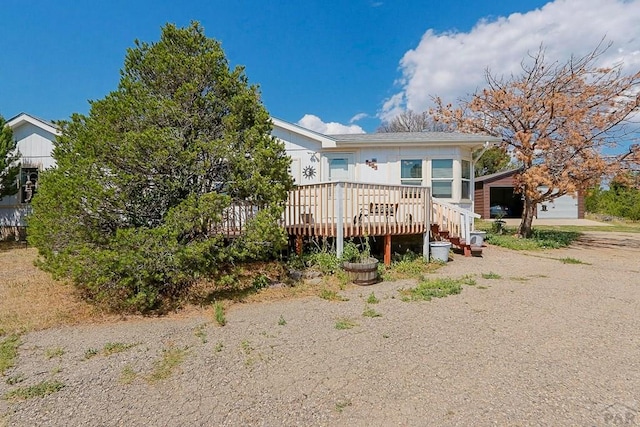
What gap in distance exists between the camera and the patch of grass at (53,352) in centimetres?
331

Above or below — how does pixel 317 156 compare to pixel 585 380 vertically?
above

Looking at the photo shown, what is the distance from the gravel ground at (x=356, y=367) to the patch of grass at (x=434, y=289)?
27 cm

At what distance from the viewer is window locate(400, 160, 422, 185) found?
11094 millimetres

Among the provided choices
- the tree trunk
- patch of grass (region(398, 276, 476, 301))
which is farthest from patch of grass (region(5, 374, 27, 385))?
the tree trunk

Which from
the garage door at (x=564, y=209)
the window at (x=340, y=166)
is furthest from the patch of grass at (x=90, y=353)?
the garage door at (x=564, y=209)

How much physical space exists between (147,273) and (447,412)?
146 inches

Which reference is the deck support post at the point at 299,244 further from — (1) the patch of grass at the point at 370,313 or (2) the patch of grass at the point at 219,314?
(1) the patch of grass at the point at 370,313

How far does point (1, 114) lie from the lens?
1091cm

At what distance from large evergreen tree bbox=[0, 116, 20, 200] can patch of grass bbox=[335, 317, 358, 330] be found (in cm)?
1218

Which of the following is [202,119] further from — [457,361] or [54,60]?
→ [54,60]

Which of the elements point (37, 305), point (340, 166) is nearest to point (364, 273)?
point (37, 305)

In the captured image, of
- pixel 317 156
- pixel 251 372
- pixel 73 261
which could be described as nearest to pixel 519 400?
pixel 251 372

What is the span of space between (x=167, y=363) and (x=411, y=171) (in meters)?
9.65

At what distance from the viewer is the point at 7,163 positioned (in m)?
10.6
